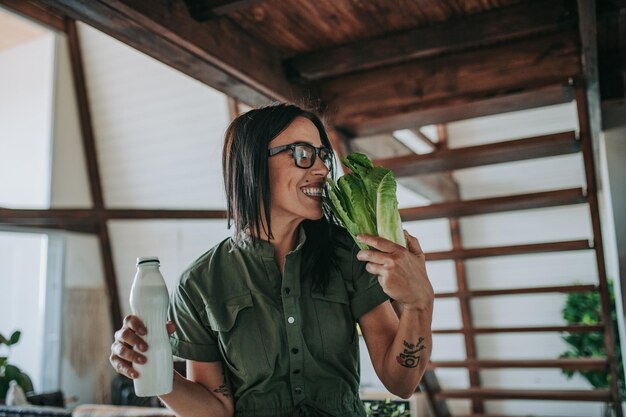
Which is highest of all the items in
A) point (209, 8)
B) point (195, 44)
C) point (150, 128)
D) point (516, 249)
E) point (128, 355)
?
point (150, 128)

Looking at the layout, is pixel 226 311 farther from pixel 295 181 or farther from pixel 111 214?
pixel 111 214

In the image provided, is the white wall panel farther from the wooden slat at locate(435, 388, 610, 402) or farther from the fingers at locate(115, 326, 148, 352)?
the fingers at locate(115, 326, 148, 352)

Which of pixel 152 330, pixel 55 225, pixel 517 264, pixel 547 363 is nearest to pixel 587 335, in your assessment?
pixel 517 264

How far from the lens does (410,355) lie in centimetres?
151

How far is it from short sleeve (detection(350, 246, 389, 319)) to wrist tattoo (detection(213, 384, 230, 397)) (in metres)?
0.41

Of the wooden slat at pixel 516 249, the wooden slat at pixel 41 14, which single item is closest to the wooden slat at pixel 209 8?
the wooden slat at pixel 516 249

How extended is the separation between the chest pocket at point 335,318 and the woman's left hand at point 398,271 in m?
0.26

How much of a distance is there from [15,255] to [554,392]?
6.50 metres

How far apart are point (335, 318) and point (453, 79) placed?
6.91 feet

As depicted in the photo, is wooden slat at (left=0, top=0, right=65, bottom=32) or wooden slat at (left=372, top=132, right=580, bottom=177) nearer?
wooden slat at (left=372, top=132, right=580, bottom=177)

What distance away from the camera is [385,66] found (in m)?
3.49

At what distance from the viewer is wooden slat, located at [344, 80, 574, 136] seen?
3205 millimetres

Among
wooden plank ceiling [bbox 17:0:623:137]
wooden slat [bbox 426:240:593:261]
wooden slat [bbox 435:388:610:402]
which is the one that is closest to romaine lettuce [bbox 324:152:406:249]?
wooden plank ceiling [bbox 17:0:623:137]

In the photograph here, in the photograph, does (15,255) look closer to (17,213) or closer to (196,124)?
(17,213)
